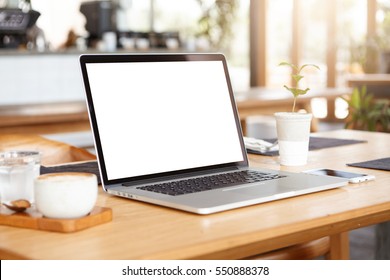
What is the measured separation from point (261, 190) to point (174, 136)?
28 centimetres

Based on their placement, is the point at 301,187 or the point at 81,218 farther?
the point at 301,187

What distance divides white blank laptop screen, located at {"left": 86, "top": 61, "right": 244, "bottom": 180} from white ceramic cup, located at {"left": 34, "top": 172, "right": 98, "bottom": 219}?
0.27 metres

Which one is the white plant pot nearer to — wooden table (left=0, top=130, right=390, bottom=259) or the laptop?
the laptop

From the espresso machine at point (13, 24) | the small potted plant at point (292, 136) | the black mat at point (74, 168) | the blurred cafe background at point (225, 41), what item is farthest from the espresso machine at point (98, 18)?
the small potted plant at point (292, 136)

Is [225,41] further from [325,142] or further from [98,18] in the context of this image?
[325,142]

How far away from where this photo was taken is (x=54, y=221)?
1062 millimetres

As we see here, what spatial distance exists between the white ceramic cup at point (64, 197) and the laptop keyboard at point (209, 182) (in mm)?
236

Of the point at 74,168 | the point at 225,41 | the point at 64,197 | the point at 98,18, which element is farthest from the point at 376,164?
the point at 225,41

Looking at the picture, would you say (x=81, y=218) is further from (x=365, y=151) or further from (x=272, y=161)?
(x=365, y=151)

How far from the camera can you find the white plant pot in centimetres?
167
